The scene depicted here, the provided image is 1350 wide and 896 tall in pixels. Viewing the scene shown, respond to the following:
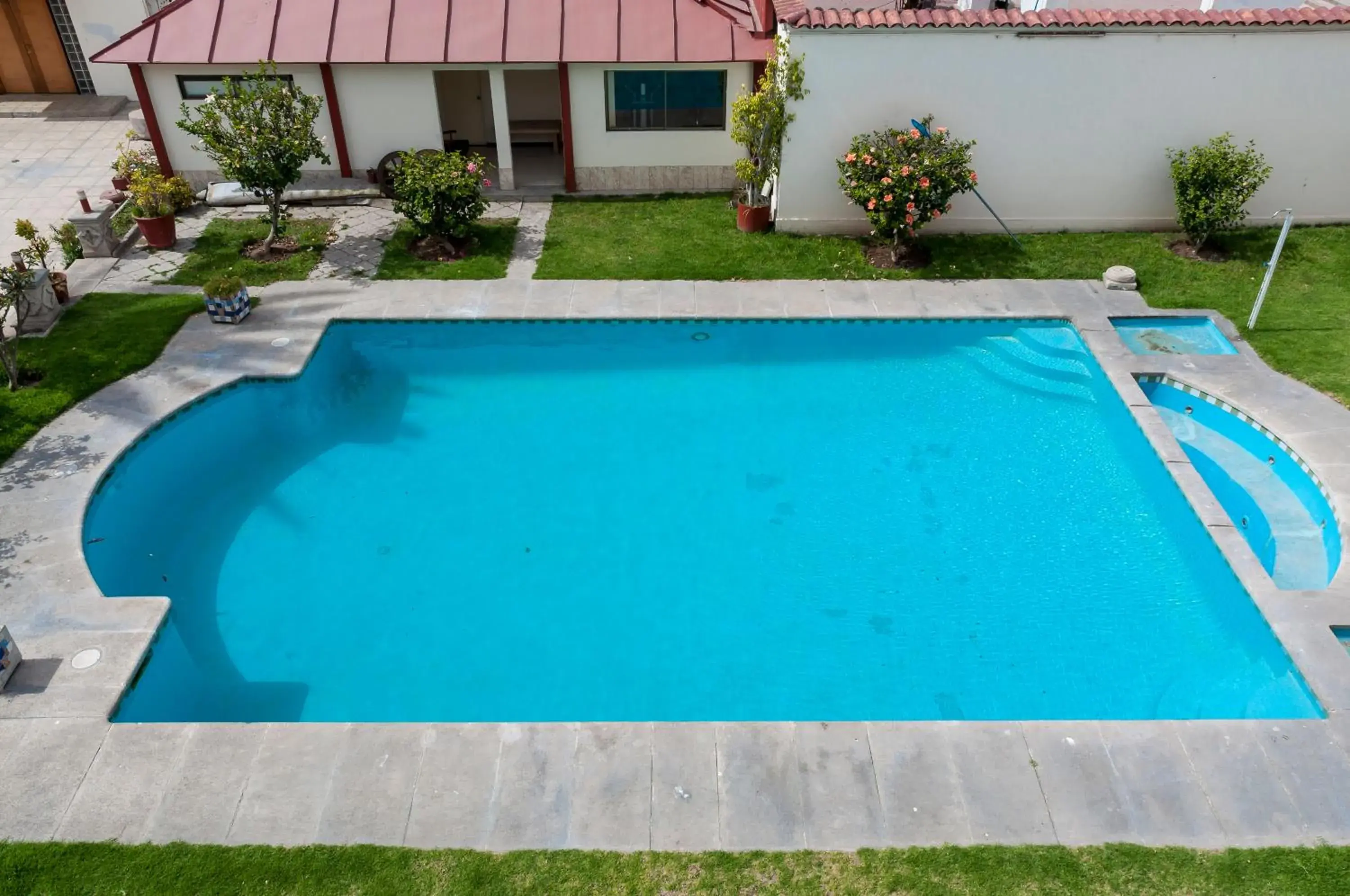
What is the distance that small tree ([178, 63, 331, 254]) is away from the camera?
58.5 feet

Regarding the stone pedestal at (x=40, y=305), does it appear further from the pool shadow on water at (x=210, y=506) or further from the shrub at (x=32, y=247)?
the pool shadow on water at (x=210, y=506)

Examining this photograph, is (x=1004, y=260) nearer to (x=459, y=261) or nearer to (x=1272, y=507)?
(x=1272, y=507)

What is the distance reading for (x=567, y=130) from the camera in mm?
21203

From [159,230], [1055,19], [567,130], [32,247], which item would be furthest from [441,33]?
[1055,19]

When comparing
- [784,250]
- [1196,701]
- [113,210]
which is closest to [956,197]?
[784,250]

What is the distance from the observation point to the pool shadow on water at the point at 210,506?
11516 millimetres

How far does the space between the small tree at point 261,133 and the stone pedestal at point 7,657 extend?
10.0 meters

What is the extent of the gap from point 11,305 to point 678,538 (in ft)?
37.8

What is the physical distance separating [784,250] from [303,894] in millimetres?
14233

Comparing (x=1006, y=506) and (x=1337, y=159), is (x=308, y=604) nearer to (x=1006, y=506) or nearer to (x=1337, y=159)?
(x=1006, y=506)

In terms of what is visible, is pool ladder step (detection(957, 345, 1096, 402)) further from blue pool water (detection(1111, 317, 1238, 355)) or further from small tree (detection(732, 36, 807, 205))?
small tree (detection(732, 36, 807, 205))

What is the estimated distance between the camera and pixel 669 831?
31.1 ft

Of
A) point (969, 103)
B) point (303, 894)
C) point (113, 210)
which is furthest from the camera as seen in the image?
point (113, 210)

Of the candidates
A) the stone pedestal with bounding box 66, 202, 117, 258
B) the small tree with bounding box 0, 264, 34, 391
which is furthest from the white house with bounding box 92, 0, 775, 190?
the small tree with bounding box 0, 264, 34, 391
